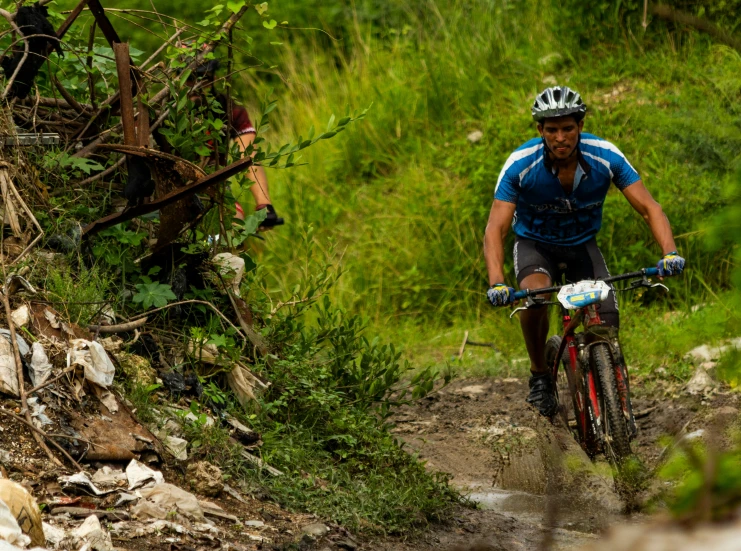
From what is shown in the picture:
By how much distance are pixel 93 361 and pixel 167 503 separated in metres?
0.81

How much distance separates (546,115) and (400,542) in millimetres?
2683

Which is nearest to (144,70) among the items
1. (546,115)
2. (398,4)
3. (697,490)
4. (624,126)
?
(546,115)

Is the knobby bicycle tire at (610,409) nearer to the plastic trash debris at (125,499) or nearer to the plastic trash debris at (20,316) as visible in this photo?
the plastic trash debris at (125,499)

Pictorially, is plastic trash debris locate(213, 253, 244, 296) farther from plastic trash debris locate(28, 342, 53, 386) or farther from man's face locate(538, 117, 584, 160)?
man's face locate(538, 117, 584, 160)

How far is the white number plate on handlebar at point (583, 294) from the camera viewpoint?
5.74 m

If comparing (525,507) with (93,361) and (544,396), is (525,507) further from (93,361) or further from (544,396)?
(93,361)

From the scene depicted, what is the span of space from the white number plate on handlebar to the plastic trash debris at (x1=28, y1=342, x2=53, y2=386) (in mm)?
2723

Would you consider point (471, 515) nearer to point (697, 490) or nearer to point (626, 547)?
point (697, 490)

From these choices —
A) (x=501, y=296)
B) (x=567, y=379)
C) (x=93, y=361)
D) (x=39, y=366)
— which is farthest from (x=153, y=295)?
(x=567, y=379)

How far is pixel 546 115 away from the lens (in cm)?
615

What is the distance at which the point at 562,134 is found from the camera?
20.1ft

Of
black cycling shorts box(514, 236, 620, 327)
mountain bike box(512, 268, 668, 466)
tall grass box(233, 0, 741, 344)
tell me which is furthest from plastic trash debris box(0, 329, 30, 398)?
tall grass box(233, 0, 741, 344)

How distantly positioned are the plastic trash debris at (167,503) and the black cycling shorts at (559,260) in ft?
9.36

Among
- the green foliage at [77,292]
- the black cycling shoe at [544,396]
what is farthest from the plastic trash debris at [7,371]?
the black cycling shoe at [544,396]
